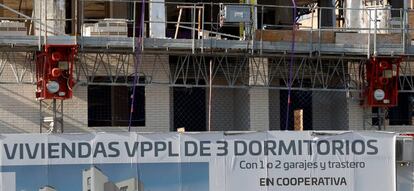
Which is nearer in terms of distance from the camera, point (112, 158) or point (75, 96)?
point (112, 158)

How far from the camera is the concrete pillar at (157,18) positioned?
845 inches

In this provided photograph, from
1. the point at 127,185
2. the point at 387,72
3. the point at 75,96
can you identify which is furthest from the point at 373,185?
the point at 75,96

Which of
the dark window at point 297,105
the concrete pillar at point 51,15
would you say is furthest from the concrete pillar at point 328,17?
the concrete pillar at point 51,15

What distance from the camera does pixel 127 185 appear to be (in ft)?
49.9

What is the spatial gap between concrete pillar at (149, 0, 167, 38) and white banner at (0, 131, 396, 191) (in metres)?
6.49

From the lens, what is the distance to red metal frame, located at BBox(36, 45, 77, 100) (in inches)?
784

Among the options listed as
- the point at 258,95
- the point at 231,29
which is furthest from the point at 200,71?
the point at 231,29

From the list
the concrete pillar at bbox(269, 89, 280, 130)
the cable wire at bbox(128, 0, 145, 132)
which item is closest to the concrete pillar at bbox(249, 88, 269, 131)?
the concrete pillar at bbox(269, 89, 280, 130)

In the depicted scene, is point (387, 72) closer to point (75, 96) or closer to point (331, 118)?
point (331, 118)

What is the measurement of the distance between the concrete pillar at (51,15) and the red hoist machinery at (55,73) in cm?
68

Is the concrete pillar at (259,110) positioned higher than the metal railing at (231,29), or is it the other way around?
the metal railing at (231,29)

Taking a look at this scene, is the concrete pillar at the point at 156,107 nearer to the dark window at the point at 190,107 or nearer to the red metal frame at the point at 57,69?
the dark window at the point at 190,107

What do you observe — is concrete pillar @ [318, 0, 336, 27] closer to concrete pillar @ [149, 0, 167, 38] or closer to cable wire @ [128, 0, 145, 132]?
concrete pillar @ [149, 0, 167, 38]

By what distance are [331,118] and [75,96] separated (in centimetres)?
723
